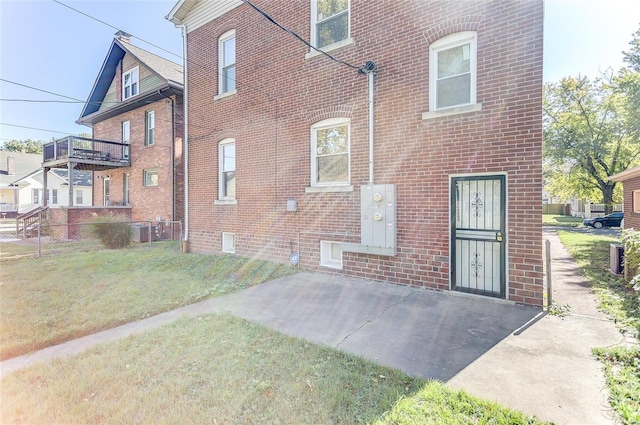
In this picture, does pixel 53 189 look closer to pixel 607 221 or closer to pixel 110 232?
pixel 110 232

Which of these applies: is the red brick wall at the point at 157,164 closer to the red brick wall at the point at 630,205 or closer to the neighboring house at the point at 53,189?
the neighboring house at the point at 53,189

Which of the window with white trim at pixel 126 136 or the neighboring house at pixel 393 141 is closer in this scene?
the neighboring house at pixel 393 141

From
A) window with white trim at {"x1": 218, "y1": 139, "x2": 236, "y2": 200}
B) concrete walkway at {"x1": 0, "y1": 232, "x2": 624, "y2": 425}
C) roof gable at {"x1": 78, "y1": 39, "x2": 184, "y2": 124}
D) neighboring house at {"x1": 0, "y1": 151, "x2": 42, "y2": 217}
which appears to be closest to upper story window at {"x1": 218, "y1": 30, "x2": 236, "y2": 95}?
window with white trim at {"x1": 218, "y1": 139, "x2": 236, "y2": 200}

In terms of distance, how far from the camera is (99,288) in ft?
20.7

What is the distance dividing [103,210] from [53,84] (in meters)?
7.97

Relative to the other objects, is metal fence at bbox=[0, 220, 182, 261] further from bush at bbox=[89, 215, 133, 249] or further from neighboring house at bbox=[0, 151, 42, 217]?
neighboring house at bbox=[0, 151, 42, 217]

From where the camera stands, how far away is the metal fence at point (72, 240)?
11109mm

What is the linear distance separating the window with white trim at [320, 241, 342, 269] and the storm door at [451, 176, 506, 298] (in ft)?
8.71

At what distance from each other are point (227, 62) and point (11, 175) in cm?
3951

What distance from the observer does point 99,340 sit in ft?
13.2

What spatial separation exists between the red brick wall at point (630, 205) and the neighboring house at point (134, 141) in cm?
1998

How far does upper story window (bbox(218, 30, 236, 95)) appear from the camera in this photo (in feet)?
32.6

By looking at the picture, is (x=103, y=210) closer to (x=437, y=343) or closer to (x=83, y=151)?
(x=83, y=151)

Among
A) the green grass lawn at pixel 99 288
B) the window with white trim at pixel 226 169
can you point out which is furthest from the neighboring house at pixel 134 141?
the green grass lawn at pixel 99 288
